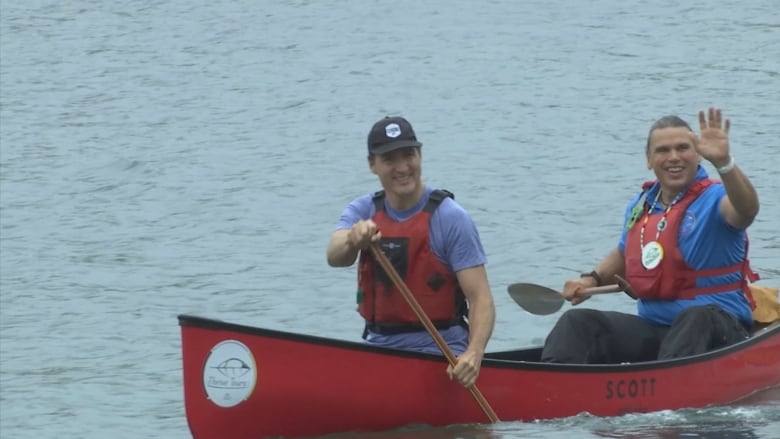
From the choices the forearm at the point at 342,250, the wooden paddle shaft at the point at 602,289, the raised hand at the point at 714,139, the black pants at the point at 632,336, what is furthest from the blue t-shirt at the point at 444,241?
the raised hand at the point at 714,139

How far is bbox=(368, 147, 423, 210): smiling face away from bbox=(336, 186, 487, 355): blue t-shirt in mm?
72

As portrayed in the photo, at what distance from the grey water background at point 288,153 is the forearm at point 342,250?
83 centimetres

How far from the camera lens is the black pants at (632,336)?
25.7ft

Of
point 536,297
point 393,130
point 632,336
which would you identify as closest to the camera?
point 393,130

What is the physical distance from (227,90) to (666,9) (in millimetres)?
6662

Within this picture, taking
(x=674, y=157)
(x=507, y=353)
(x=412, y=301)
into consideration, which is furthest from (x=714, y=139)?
(x=507, y=353)

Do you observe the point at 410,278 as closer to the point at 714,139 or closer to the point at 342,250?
the point at 342,250

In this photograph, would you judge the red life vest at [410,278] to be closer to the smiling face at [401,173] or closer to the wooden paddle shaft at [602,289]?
the smiling face at [401,173]

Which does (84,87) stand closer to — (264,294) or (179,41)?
(179,41)

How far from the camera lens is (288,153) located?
17703mm

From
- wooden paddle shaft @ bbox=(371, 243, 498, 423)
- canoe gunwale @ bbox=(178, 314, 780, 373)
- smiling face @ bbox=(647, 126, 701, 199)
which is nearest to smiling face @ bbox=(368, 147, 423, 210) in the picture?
wooden paddle shaft @ bbox=(371, 243, 498, 423)

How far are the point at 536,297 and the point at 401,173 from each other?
178 cm

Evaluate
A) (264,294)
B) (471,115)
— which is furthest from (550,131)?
(264,294)

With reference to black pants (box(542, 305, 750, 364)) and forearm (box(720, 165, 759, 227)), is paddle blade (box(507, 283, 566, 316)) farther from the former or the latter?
forearm (box(720, 165, 759, 227))
